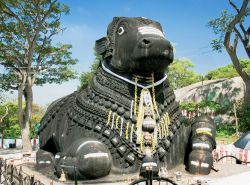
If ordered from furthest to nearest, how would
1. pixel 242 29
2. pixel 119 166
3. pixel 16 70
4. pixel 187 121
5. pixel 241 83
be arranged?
1. pixel 241 83
2. pixel 242 29
3. pixel 16 70
4. pixel 187 121
5. pixel 119 166

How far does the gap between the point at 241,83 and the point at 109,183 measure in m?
25.5

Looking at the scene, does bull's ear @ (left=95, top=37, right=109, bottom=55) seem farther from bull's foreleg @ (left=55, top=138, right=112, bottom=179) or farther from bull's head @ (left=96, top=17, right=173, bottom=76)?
bull's foreleg @ (left=55, top=138, right=112, bottom=179)

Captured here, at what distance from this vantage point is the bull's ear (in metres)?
6.59

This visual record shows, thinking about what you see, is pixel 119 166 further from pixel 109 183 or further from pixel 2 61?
pixel 2 61

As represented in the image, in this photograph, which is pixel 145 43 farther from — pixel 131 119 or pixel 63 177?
pixel 63 177

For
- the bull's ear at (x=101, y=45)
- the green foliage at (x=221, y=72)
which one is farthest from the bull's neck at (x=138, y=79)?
the green foliage at (x=221, y=72)

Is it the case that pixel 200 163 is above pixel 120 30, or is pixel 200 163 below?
below

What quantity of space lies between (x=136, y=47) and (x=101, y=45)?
90 cm

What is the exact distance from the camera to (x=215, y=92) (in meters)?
29.5

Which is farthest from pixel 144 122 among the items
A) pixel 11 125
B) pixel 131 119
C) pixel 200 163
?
pixel 11 125

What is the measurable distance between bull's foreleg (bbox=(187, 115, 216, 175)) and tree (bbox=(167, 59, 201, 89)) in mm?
55727

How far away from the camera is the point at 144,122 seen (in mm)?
6188

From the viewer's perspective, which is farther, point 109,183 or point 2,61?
point 2,61

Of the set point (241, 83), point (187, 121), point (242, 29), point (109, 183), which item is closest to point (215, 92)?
point (241, 83)
